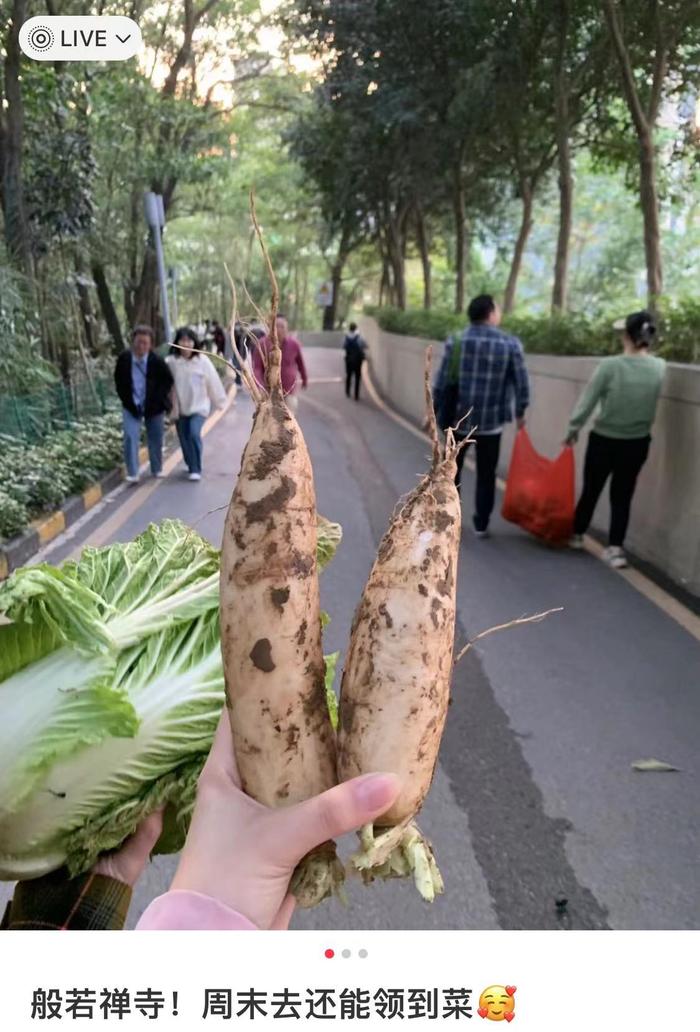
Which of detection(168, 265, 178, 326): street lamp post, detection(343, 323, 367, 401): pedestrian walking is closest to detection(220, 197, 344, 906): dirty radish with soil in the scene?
detection(168, 265, 178, 326): street lamp post

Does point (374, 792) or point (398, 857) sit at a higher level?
point (374, 792)

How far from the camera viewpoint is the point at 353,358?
9.95 meters

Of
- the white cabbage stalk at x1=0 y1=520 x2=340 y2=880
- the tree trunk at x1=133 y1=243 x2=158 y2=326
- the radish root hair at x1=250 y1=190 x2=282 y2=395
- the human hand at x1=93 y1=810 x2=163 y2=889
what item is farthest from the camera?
the tree trunk at x1=133 y1=243 x2=158 y2=326

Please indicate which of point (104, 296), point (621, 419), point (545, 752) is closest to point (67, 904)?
point (545, 752)

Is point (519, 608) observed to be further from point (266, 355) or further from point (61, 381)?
point (61, 381)

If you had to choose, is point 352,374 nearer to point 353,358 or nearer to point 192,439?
point 353,358

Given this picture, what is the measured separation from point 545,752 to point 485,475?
2630 mm

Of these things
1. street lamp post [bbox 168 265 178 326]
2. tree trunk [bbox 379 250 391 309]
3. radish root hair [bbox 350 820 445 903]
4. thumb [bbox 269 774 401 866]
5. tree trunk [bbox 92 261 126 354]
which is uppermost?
tree trunk [bbox 379 250 391 309]

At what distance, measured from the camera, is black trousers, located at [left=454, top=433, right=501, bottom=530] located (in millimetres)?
4907

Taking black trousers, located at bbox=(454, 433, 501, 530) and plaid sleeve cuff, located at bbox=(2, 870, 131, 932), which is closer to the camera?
plaid sleeve cuff, located at bbox=(2, 870, 131, 932)

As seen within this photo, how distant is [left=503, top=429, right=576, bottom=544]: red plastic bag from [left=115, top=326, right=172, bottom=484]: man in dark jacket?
8.06ft

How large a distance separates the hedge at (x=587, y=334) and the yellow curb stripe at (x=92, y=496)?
3644 millimetres

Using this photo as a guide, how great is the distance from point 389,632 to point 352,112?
935 centimetres
